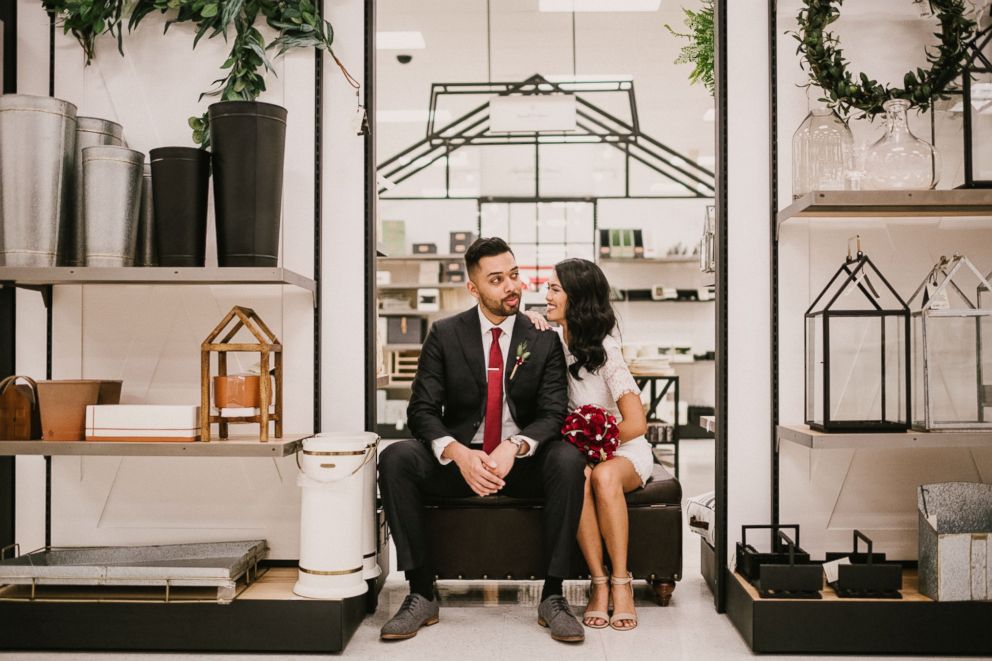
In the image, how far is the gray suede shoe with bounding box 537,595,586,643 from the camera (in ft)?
7.85

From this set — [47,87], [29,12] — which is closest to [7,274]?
[47,87]

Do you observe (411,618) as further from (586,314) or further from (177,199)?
(177,199)

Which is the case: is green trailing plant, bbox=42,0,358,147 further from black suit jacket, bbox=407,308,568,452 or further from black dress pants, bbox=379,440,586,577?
black dress pants, bbox=379,440,586,577

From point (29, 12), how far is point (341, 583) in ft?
7.64

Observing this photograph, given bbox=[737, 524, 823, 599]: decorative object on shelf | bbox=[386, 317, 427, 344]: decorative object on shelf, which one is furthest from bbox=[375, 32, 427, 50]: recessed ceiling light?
bbox=[737, 524, 823, 599]: decorative object on shelf

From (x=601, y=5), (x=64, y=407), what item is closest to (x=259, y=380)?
(x=64, y=407)

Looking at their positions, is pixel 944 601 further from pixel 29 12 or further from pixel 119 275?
pixel 29 12

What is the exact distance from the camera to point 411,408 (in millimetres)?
2803

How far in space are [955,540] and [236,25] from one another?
114 inches

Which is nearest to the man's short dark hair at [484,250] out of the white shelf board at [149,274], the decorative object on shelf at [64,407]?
the white shelf board at [149,274]

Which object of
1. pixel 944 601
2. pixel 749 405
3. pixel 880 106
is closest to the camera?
pixel 944 601

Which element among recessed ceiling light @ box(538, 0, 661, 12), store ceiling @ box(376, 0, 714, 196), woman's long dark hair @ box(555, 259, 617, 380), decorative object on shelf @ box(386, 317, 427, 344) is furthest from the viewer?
decorative object on shelf @ box(386, 317, 427, 344)

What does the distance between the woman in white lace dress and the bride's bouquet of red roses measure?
4 cm

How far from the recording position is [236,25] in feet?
8.89
